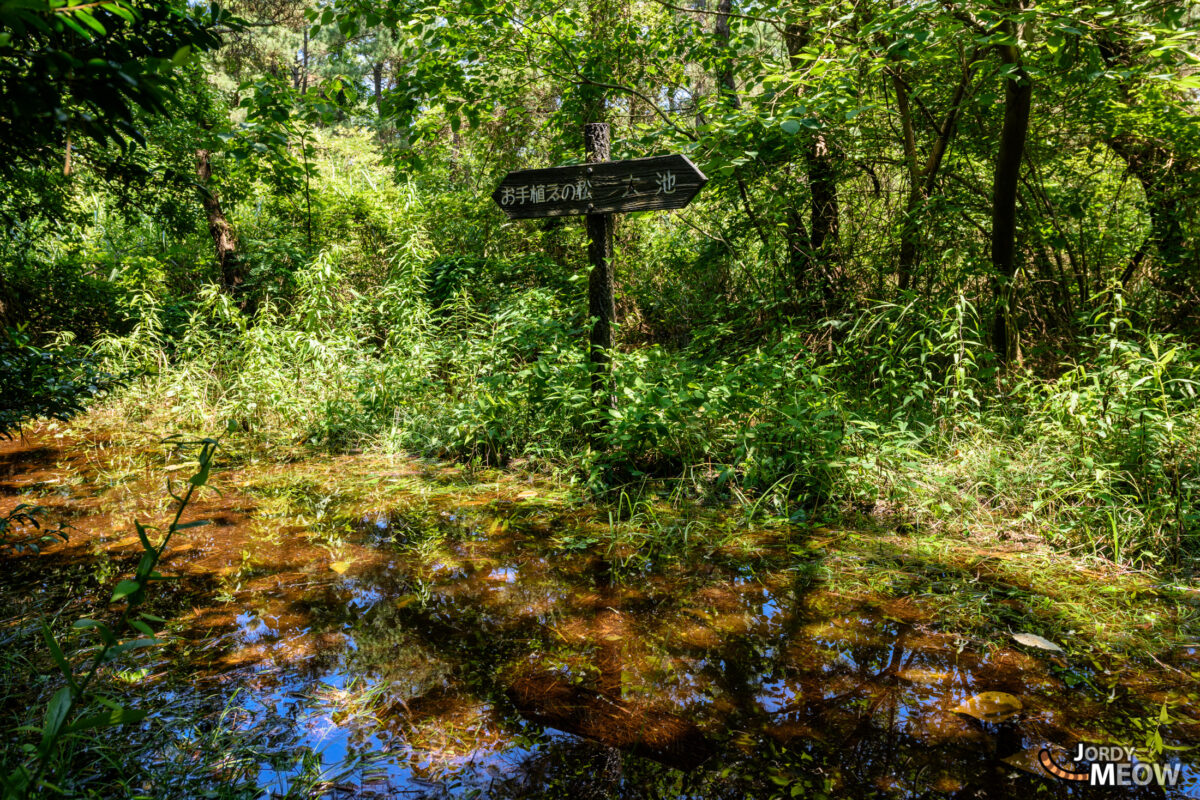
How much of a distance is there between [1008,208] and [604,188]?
9.41 ft

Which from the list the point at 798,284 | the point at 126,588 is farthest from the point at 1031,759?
the point at 798,284

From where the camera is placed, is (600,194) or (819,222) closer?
(600,194)

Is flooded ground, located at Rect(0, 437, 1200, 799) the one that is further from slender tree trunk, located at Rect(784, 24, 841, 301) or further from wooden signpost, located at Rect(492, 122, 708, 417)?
slender tree trunk, located at Rect(784, 24, 841, 301)

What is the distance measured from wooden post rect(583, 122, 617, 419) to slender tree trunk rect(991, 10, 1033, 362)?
262 centimetres

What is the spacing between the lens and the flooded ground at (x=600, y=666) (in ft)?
5.74

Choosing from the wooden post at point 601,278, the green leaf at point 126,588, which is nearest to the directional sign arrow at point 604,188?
the wooden post at point 601,278

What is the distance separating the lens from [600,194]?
392cm

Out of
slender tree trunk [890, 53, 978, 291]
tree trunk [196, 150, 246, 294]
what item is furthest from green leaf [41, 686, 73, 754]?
tree trunk [196, 150, 246, 294]

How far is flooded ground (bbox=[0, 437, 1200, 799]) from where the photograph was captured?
1.75 meters

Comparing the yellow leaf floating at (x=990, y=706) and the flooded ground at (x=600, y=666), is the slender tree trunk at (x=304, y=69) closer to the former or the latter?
the flooded ground at (x=600, y=666)

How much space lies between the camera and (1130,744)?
5.97 feet

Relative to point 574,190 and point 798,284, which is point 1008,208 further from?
point 574,190

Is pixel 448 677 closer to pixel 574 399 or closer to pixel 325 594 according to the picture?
pixel 325 594

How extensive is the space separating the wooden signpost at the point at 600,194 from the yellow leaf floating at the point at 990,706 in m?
2.56
